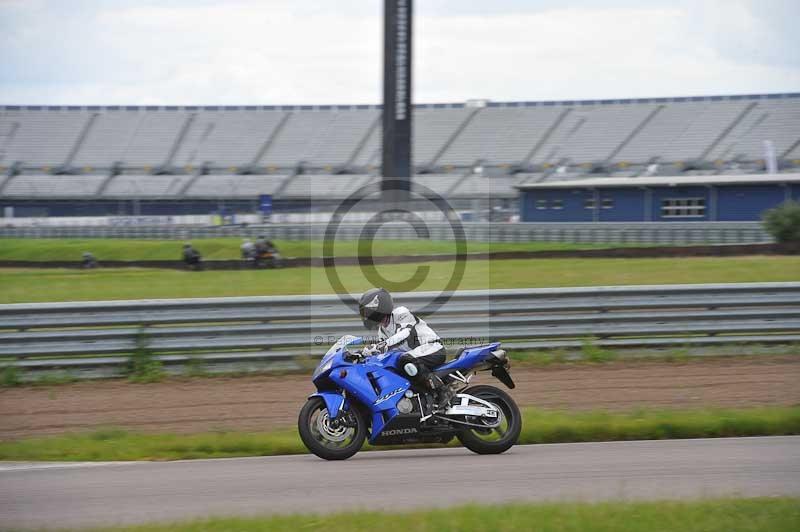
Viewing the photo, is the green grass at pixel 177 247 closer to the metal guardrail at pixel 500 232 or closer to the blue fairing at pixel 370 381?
the metal guardrail at pixel 500 232

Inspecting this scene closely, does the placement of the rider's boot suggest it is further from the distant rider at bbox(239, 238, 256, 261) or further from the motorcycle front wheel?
the distant rider at bbox(239, 238, 256, 261)

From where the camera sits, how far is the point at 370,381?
7961 millimetres

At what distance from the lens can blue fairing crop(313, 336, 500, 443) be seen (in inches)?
311

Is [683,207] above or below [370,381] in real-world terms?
above

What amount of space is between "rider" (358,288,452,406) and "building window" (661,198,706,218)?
36.4 m

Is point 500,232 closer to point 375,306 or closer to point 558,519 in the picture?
point 375,306

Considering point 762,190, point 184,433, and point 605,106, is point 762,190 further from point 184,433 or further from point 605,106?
point 184,433

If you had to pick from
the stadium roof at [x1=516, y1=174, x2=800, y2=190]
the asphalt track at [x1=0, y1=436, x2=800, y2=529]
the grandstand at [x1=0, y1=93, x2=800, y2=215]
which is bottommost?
the asphalt track at [x1=0, y1=436, x2=800, y2=529]

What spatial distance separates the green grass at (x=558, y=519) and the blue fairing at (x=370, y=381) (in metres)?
2.06

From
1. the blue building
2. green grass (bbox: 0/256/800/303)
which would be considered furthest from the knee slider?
the blue building

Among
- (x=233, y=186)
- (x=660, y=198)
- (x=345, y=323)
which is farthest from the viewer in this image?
(x=233, y=186)

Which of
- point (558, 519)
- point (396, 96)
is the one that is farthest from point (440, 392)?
point (396, 96)

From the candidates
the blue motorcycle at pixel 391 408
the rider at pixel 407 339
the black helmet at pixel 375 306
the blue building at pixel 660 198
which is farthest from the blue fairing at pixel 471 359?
the blue building at pixel 660 198

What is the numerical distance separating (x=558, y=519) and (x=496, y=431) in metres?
2.47
